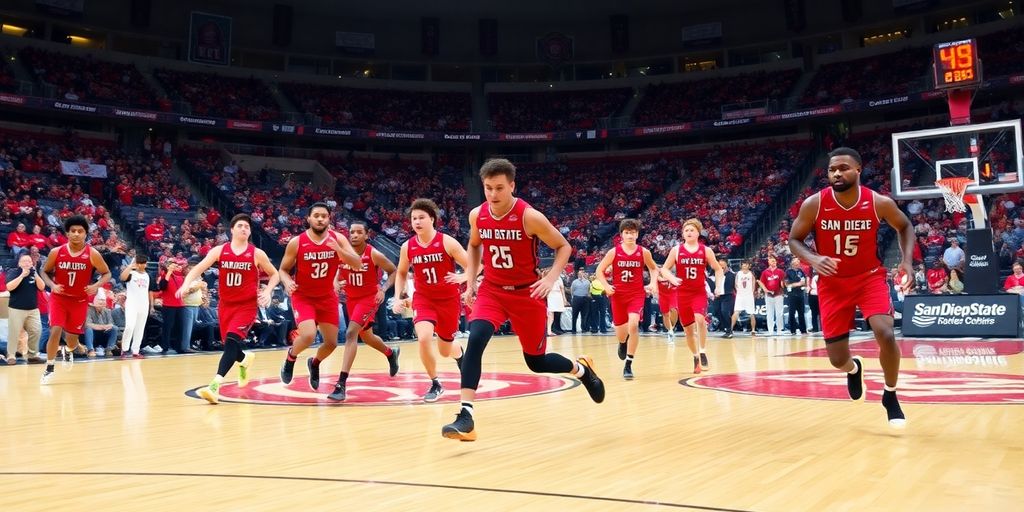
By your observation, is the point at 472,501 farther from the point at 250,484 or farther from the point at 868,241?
the point at 868,241

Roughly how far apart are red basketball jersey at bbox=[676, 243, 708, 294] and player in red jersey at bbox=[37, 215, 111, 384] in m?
7.69

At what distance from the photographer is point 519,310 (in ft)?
20.5

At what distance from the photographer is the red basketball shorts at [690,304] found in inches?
447

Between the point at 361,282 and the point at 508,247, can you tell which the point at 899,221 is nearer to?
the point at 508,247

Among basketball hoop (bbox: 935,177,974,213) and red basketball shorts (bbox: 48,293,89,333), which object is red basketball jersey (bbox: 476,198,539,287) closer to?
red basketball shorts (bbox: 48,293,89,333)

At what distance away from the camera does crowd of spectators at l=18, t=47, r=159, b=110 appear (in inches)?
1332

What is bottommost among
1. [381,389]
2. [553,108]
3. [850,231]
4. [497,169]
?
[381,389]

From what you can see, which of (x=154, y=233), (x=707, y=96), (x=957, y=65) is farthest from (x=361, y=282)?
(x=707, y=96)

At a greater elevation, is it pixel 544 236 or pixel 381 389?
pixel 544 236

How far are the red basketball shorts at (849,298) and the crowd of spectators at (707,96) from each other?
34039 mm

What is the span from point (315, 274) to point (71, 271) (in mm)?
4130

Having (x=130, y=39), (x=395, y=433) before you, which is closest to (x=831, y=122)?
(x=130, y=39)

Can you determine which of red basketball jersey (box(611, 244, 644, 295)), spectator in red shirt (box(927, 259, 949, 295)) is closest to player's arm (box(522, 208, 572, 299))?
red basketball jersey (box(611, 244, 644, 295))

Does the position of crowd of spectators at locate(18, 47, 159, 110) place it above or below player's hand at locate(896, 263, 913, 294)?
above
